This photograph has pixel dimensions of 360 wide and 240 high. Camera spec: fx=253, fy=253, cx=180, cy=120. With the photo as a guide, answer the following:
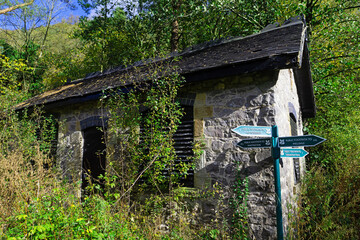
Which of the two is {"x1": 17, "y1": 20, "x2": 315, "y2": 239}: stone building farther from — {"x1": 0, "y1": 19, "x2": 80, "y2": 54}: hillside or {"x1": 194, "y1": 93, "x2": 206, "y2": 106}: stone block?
{"x1": 0, "y1": 19, "x2": 80, "y2": 54}: hillside

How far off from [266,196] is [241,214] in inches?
19.8

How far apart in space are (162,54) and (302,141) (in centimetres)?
366

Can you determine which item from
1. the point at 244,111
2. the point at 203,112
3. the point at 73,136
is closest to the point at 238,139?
the point at 244,111

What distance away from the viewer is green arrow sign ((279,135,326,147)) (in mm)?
2971

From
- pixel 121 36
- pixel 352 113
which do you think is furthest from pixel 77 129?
pixel 121 36

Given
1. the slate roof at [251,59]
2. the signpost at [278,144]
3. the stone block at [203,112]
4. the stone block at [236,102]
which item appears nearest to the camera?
the signpost at [278,144]

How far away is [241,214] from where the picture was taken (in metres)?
4.14

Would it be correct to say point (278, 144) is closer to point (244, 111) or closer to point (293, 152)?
point (293, 152)

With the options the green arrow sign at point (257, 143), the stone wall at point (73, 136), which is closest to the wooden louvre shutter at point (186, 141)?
the green arrow sign at point (257, 143)

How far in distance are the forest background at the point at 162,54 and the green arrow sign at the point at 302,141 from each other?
159 centimetres

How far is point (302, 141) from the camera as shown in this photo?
3.09 m

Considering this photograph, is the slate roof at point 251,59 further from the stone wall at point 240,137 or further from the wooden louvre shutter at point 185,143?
the wooden louvre shutter at point 185,143

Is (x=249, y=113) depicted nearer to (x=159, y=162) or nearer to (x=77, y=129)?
(x=159, y=162)

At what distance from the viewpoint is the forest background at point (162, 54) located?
3.62m
